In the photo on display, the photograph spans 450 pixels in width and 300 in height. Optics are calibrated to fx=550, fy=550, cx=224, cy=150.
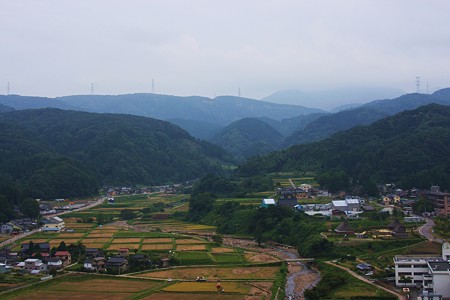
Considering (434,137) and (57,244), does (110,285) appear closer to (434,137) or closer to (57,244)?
(57,244)

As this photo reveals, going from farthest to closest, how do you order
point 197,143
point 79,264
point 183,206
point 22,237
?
point 197,143, point 183,206, point 22,237, point 79,264

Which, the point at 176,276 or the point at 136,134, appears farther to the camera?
the point at 136,134

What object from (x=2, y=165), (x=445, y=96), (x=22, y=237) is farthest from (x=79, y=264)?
(x=445, y=96)

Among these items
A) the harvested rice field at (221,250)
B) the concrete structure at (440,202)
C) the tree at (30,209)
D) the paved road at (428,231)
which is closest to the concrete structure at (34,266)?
the harvested rice field at (221,250)

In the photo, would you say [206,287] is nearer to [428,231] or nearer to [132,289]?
[132,289]

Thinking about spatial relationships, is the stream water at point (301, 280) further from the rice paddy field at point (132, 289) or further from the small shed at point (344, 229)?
the small shed at point (344, 229)

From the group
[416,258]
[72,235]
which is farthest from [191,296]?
[72,235]
